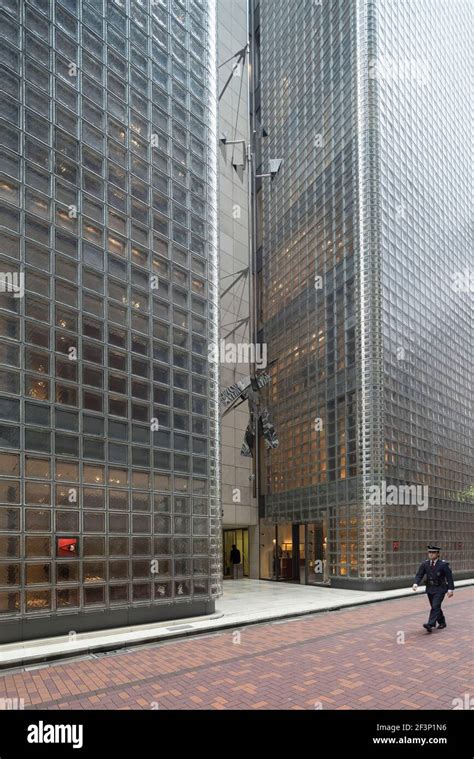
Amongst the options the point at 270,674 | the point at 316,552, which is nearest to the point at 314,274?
the point at 316,552

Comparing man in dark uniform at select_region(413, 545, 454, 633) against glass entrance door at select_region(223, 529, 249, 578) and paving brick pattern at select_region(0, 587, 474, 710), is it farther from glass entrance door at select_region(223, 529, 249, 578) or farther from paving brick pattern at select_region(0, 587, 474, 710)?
glass entrance door at select_region(223, 529, 249, 578)

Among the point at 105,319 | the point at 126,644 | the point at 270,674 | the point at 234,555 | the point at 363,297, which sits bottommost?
the point at 234,555

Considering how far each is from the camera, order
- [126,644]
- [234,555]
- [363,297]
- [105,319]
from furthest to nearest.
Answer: [234,555]
[363,297]
[105,319]
[126,644]

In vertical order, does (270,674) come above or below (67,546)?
below

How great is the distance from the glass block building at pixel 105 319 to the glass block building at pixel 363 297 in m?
8.42

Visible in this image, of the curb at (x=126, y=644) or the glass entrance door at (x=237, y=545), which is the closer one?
the curb at (x=126, y=644)

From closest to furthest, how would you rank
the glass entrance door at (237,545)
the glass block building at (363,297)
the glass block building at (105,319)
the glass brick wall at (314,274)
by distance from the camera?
the glass block building at (105,319)
the glass block building at (363,297)
the glass brick wall at (314,274)
the glass entrance door at (237,545)

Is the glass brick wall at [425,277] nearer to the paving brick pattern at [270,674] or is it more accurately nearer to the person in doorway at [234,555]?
the person in doorway at [234,555]

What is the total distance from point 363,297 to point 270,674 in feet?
52.4

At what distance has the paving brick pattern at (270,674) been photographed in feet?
24.4

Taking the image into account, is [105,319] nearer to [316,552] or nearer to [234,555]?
[316,552]

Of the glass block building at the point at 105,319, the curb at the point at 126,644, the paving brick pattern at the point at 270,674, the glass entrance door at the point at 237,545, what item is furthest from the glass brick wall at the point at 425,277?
the paving brick pattern at the point at 270,674

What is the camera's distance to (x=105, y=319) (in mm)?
12664

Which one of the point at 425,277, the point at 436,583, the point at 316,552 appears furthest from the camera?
the point at 425,277
